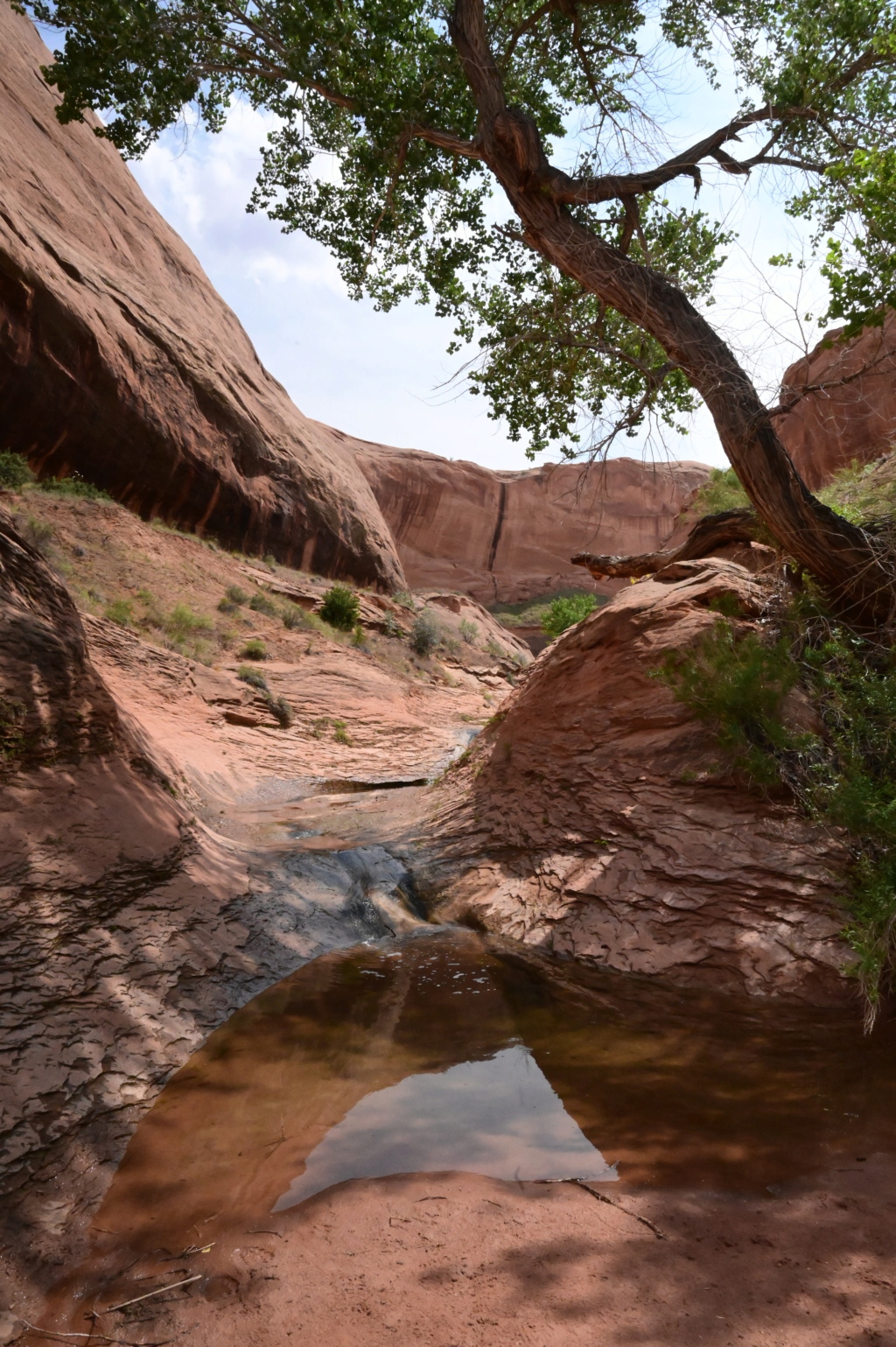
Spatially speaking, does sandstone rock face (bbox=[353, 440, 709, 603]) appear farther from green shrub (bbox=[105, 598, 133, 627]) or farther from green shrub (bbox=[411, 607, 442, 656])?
green shrub (bbox=[105, 598, 133, 627])

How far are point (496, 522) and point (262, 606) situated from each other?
2964 cm

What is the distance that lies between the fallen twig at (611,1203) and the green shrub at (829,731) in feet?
6.50

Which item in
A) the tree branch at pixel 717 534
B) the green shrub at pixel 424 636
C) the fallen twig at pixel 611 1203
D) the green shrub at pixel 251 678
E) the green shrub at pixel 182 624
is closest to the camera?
the fallen twig at pixel 611 1203

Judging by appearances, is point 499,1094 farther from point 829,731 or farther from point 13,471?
point 13,471

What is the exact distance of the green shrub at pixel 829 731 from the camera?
4266 mm

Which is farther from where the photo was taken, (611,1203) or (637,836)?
(637,836)

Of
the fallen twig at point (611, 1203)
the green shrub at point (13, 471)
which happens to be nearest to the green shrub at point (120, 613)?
the green shrub at point (13, 471)

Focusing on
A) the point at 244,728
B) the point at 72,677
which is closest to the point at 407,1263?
the point at 72,677

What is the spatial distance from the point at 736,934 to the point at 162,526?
57.3ft

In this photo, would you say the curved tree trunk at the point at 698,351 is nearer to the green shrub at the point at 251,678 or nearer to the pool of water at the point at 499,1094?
the pool of water at the point at 499,1094

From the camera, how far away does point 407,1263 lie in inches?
91.3

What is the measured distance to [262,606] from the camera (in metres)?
18.7

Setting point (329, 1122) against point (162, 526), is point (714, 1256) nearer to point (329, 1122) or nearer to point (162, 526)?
point (329, 1122)

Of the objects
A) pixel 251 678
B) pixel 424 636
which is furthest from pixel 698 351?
pixel 424 636
